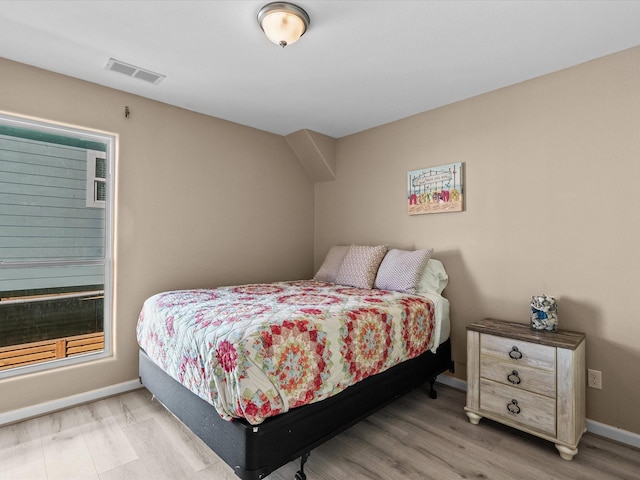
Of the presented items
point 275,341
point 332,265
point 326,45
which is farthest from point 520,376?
point 326,45

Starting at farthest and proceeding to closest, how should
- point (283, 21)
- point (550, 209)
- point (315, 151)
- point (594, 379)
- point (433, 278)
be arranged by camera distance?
point (315, 151) < point (433, 278) < point (550, 209) < point (594, 379) < point (283, 21)

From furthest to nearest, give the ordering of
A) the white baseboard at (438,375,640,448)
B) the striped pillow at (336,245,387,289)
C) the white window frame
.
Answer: the striped pillow at (336,245,387,289) < the white window frame < the white baseboard at (438,375,640,448)

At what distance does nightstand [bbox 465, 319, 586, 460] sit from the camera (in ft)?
6.49

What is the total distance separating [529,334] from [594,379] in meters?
0.56

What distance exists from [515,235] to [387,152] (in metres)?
1.44

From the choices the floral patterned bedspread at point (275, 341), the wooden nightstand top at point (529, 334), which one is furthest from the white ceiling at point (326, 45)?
the wooden nightstand top at point (529, 334)

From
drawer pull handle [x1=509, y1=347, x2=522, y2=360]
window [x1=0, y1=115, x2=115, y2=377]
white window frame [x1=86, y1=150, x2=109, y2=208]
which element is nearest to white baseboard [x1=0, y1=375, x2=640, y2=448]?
window [x1=0, y1=115, x2=115, y2=377]

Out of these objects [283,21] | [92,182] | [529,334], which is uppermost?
[283,21]

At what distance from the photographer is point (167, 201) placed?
3.03m

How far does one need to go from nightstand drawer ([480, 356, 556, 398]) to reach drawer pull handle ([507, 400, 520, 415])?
10 cm

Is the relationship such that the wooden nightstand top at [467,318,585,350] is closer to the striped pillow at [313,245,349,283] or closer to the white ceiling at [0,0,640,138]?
the striped pillow at [313,245,349,283]

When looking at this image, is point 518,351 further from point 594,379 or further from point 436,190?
point 436,190

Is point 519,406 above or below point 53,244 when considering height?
below

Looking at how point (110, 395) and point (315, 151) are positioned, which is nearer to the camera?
point (110, 395)
